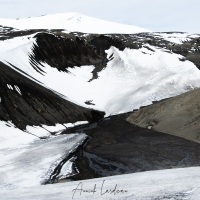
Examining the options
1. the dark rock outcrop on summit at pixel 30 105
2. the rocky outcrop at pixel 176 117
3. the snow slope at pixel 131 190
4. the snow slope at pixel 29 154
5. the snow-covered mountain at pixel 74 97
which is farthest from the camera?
the dark rock outcrop on summit at pixel 30 105

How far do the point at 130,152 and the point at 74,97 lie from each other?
19892mm

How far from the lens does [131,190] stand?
12453 millimetres

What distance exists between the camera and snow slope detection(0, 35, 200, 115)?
4516 centimetres

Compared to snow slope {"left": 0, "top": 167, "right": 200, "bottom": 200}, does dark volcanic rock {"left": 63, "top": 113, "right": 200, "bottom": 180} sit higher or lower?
lower

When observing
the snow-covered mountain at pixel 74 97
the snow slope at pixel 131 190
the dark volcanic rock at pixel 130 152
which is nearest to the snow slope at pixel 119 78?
the snow-covered mountain at pixel 74 97

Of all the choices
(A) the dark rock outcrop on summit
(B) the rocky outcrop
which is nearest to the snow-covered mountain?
(A) the dark rock outcrop on summit

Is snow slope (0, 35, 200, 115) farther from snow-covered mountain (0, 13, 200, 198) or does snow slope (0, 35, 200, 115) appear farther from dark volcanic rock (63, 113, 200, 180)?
dark volcanic rock (63, 113, 200, 180)

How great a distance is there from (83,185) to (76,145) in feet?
46.7

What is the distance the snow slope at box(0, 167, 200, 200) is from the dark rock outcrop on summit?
18272 millimetres

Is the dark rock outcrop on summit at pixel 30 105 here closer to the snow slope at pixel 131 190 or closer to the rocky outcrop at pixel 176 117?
the rocky outcrop at pixel 176 117

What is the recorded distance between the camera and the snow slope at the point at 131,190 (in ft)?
37.6

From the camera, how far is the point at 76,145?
28344mm

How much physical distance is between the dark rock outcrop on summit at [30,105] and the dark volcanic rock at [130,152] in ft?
9.73

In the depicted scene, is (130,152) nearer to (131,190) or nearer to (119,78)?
(131,190)
